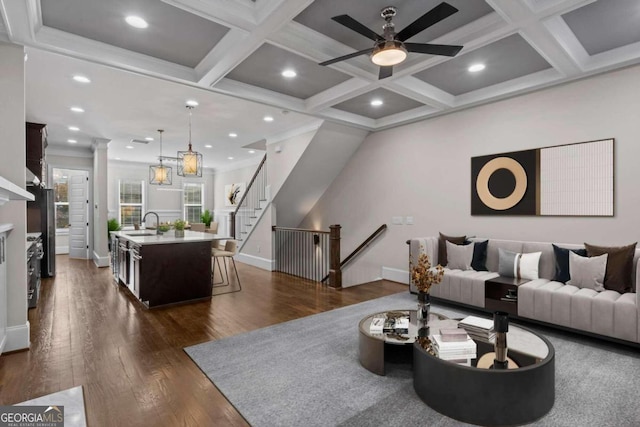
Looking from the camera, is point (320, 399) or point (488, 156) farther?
point (488, 156)

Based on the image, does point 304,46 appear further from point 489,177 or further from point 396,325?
point 489,177

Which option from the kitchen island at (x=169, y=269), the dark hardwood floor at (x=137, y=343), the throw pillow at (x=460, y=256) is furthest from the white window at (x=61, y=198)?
the throw pillow at (x=460, y=256)

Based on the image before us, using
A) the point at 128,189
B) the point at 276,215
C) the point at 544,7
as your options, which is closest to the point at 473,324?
the point at 544,7

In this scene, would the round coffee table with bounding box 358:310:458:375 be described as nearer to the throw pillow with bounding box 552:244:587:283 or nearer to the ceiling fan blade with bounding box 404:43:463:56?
the throw pillow with bounding box 552:244:587:283

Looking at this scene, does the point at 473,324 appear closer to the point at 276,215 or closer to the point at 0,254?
the point at 0,254

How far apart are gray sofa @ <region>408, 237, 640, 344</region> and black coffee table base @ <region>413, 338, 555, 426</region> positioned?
5.12 ft

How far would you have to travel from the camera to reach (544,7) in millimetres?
2715

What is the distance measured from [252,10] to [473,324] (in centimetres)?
325

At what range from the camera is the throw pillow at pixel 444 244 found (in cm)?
492

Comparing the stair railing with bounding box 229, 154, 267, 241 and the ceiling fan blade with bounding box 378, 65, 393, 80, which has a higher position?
the ceiling fan blade with bounding box 378, 65, 393, 80

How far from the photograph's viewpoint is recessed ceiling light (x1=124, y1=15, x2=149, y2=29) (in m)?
2.96

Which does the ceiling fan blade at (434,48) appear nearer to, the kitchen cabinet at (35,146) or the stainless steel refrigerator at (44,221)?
the kitchen cabinet at (35,146)

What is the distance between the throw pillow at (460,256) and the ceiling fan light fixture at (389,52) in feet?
9.48

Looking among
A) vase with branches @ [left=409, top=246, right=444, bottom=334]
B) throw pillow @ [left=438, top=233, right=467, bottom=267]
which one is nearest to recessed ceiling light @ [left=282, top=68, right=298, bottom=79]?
vase with branches @ [left=409, top=246, right=444, bottom=334]
